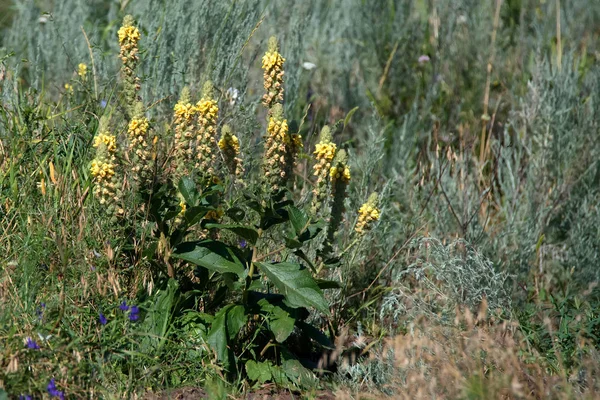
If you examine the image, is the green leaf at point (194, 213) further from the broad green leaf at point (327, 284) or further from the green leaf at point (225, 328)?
the broad green leaf at point (327, 284)

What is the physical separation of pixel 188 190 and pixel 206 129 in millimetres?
275

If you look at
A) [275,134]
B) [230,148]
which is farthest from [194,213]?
[275,134]

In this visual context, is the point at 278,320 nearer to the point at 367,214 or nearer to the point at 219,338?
the point at 219,338

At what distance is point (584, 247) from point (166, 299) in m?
2.32

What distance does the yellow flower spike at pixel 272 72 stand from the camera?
2.87 m

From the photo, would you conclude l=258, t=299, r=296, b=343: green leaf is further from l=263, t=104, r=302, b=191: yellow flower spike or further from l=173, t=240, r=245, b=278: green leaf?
l=263, t=104, r=302, b=191: yellow flower spike

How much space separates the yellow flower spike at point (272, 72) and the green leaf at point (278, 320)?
0.71m

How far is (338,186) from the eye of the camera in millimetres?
3004

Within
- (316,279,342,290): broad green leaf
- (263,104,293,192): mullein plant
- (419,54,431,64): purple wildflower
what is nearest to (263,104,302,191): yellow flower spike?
(263,104,293,192): mullein plant

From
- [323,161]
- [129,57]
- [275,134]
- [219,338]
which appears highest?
[129,57]

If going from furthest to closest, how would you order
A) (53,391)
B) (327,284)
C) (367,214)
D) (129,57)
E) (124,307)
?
(367,214) < (129,57) < (327,284) < (124,307) < (53,391)

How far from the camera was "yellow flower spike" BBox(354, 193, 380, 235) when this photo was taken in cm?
308

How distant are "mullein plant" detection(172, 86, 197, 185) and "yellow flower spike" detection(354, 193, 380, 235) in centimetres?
68

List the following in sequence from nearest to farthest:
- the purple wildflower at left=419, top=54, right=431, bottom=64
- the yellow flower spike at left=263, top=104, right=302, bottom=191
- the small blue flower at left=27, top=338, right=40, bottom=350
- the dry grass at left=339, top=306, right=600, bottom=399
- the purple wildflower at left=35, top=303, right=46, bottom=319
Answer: the dry grass at left=339, top=306, right=600, bottom=399, the small blue flower at left=27, top=338, right=40, bottom=350, the purple wildflower at left=35, top=303, right=46, bottom=319, the yellow flower spike at left=263, top=104, right=302, bottom=191, the purple wildflower at left=419, top=54, right=431, bottom=64
